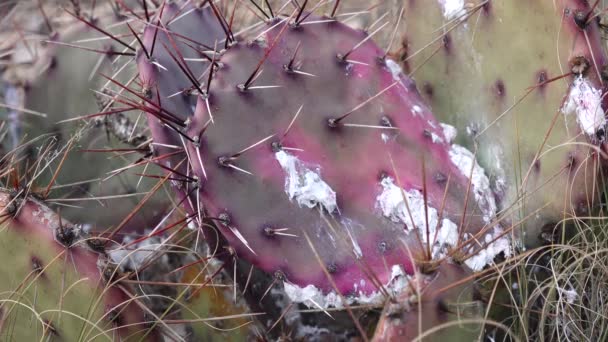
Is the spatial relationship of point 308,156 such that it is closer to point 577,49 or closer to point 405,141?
point 405,141

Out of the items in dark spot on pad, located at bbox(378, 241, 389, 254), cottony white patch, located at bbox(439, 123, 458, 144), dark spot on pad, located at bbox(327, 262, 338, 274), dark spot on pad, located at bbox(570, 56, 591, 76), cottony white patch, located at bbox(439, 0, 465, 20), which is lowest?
dark spot on pad, located at bbox(327, 262, 338, 274)

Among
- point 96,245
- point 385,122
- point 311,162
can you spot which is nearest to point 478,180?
point 385,122

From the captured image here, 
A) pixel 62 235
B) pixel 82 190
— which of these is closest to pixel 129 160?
pixel 82 190

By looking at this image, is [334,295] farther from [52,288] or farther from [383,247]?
[52,288]

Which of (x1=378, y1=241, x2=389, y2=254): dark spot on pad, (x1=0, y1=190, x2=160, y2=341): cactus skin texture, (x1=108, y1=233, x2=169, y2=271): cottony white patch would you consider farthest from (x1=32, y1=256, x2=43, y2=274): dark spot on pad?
(x1=378, y1=241, x2=389, y2=254): dark spot on pad

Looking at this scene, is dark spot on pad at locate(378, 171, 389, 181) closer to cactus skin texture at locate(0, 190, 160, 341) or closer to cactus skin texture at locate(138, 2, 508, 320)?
cactus skin texture at locate(138, 2, 508, 320)

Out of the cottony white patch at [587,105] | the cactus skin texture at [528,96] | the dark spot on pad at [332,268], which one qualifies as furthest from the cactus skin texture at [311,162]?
the cottony white patch at [587,105]

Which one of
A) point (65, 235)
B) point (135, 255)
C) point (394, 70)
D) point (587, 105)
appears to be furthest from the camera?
point (135, 255)
